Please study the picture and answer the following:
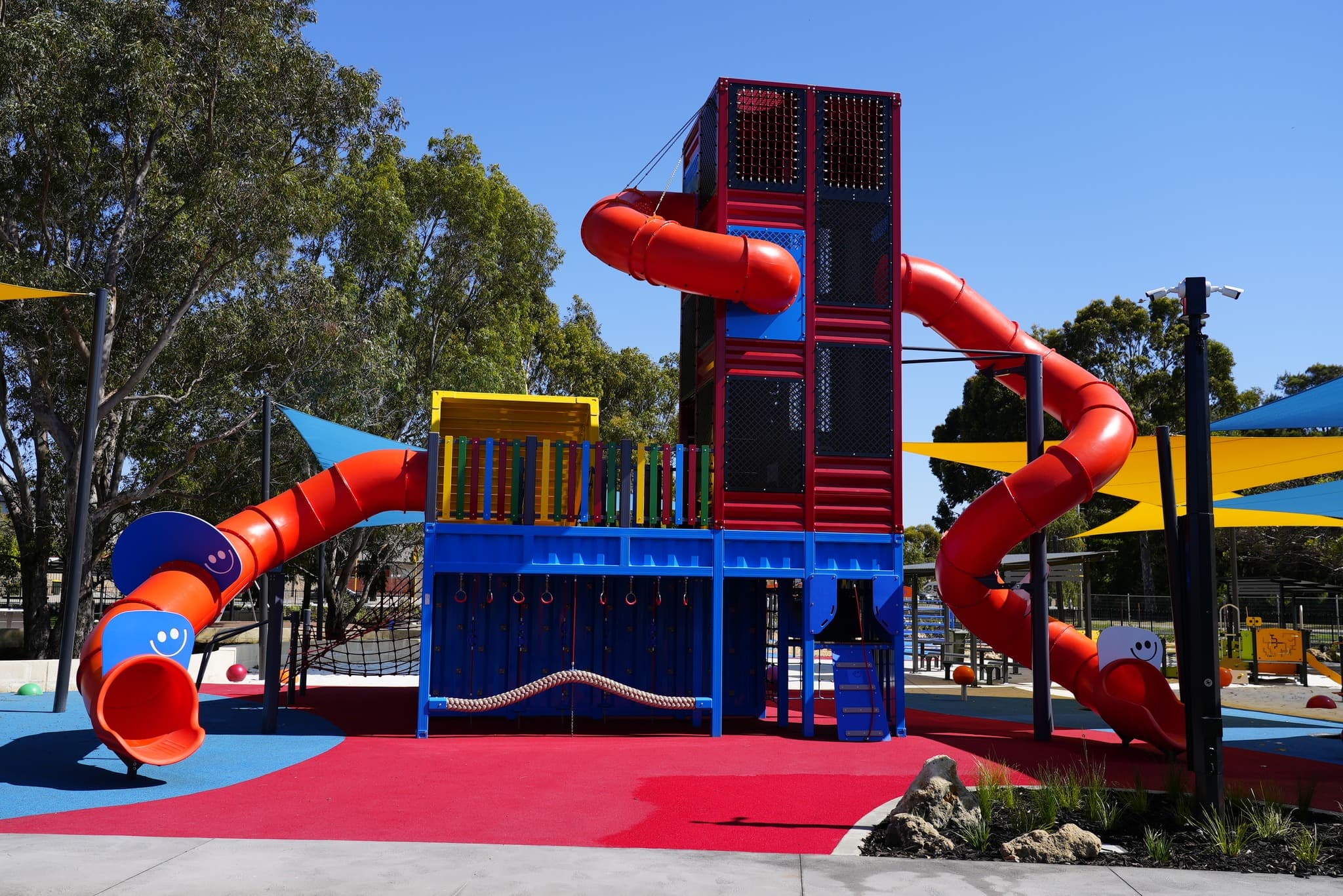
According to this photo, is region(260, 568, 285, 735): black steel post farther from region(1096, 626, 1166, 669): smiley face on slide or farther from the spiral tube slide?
region(1096, 626, 1166, 669): smiley face on slide

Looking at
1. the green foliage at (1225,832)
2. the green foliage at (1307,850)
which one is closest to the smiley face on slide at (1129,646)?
the green foliage at (1225,832)

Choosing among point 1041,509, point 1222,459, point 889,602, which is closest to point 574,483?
point 889,602

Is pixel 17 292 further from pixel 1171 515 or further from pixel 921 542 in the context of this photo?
pixel 921 542

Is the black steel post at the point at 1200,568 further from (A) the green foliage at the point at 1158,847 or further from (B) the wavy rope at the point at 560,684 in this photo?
(B) the wavy rope at the point at 560,684

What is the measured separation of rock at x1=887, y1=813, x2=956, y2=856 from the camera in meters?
6.62

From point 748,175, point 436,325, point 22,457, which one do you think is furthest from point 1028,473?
point 436,325

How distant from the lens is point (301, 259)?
27.1 meters

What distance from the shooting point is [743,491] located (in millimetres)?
13133

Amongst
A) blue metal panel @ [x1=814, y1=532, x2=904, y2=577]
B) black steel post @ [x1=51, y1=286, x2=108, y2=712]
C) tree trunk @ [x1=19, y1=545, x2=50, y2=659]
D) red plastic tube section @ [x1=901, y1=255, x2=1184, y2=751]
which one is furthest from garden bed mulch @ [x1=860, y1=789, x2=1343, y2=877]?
tree trunk @ [x1=19, y1=545, x2=50, y2=659]

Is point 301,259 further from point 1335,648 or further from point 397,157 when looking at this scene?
point 1335,648

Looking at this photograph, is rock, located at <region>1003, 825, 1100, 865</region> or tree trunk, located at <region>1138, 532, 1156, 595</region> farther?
tree trunk, located at <region>1138, 532, 1156, 595</region>

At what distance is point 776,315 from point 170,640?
7.45m

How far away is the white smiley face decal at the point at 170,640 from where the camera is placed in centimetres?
967

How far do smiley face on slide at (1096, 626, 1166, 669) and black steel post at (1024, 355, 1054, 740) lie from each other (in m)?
0.70
